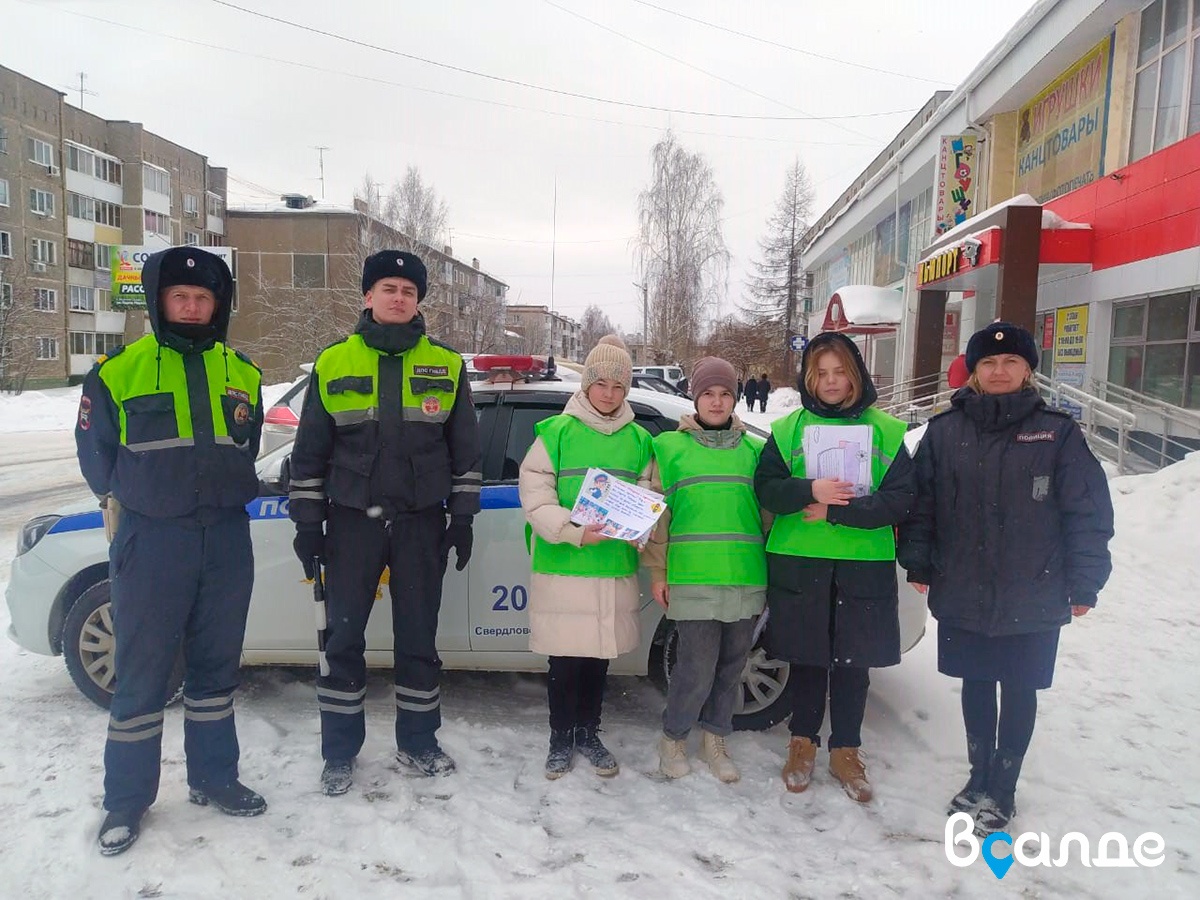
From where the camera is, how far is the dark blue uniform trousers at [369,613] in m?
3.23

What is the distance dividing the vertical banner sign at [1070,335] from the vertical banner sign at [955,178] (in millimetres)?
5255

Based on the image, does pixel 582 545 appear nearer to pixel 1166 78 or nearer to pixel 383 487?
pixel 383 487

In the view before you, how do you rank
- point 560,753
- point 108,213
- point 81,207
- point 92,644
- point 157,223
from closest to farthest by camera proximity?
point 560,753 → point 92,644 → point 81,207 → point 108,213 → point 157,223

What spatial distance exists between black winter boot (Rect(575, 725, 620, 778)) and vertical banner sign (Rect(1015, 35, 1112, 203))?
14036 millimetres

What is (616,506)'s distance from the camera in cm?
321

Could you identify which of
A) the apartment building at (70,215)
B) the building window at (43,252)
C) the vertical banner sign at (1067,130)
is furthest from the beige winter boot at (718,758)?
the building window at (43,252)

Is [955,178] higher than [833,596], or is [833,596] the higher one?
[955,178]

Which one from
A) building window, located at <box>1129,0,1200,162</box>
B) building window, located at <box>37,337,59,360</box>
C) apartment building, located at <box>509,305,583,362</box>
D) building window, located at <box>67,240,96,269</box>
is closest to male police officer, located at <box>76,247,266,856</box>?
building window, located at <box>1129,0,1200,162</box>

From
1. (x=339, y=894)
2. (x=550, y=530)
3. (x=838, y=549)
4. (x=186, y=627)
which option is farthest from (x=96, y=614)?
(x=838, y=549)

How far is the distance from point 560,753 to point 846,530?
1555 mm

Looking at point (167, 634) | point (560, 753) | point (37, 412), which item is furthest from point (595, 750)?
point (37, 412)

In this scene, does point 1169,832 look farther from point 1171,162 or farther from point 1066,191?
point 1066,191

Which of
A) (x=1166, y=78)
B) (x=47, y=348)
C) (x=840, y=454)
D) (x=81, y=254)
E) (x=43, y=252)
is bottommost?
(x=840, y=454)

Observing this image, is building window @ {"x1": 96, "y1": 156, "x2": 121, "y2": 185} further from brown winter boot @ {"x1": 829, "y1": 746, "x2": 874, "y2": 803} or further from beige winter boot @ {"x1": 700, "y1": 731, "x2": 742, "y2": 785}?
brown winter boot @ {"x1": 829, "y1": 746, "x2": 874, "y2": 803}
